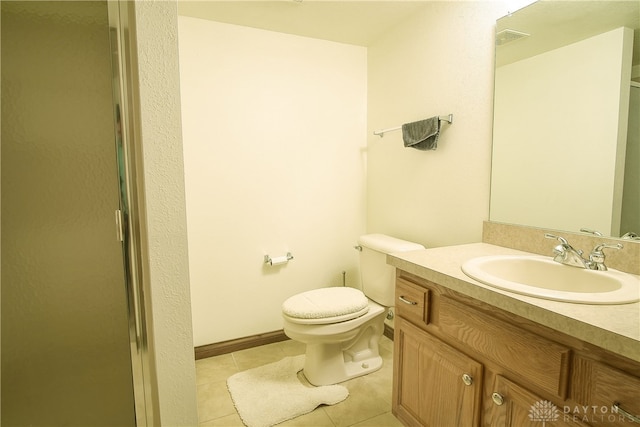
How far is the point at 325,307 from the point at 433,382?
646 mm

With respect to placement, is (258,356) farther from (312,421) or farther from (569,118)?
(569,118)

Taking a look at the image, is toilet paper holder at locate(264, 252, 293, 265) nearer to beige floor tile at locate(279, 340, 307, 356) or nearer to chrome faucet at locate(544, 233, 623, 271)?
beige floor tile at locate(279, 340, 307, 356)

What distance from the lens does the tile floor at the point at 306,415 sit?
1522 mm

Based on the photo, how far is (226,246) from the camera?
6.84 ft

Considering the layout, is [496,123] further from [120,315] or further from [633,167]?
[120,315]

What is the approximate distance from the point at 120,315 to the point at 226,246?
1208 mm

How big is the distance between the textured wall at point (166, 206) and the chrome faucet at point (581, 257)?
121cm

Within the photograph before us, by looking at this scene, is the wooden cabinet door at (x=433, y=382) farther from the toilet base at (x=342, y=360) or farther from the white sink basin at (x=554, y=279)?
the toilet base at (x=342, y=360)

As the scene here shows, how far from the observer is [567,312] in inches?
29.8

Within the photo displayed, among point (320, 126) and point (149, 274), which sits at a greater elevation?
point (320, 126)

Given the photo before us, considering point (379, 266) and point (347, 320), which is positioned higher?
point (379, 266)

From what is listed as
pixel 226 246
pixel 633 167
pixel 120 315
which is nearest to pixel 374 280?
pixel 226 246
